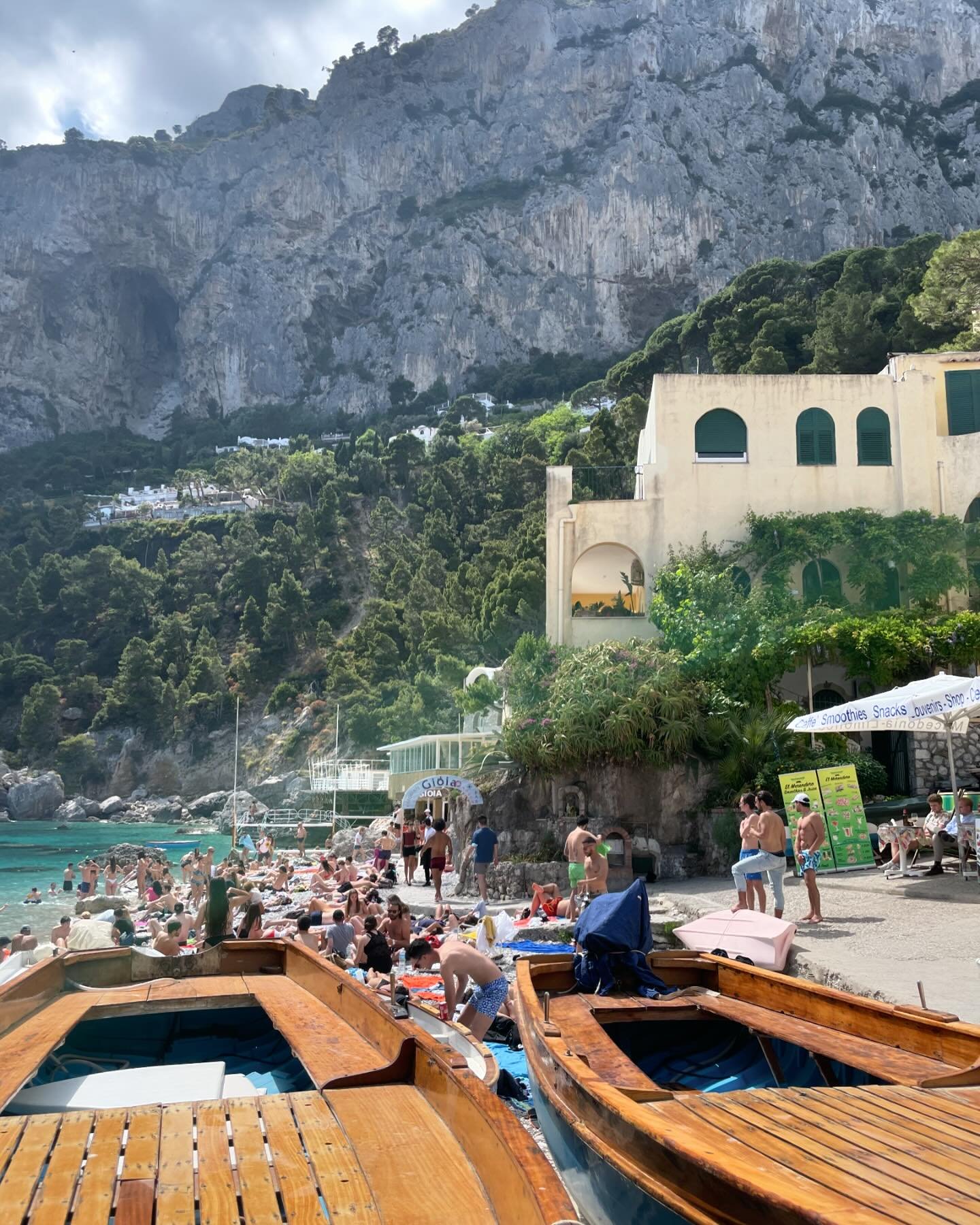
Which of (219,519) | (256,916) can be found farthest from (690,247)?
(256,916)

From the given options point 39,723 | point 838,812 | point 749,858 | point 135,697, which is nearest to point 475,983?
point 749,858

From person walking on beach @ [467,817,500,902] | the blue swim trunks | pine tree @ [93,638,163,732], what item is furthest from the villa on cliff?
pine tree @ [93,638,163,732]

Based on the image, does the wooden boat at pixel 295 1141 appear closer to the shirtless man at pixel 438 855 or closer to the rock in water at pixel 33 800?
the shirtless man at pixel 438 855

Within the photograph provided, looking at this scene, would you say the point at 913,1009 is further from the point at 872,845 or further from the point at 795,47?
the point at 795,47

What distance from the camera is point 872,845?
51.3 ft

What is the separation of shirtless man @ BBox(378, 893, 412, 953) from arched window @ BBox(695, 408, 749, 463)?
48.3ft

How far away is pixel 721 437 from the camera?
941 inches

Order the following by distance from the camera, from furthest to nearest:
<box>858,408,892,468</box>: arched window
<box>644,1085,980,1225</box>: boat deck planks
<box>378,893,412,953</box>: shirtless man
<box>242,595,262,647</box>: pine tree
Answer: <box>242,595,262,647</box>: pine tree, <box>858,408,892,468</box>: arched window, <box>378,893,412,953</box>: shirtless man, <box>644,1085,980,1225</box>: boat deck planks

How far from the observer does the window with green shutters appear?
78.9 feet

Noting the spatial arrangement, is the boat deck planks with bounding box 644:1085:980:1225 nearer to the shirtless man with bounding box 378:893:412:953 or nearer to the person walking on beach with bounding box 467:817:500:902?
the shirtless man with bounding box 378:893:412:953

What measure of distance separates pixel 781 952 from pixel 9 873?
37772 mm

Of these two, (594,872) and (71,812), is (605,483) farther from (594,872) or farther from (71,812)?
(71,812)

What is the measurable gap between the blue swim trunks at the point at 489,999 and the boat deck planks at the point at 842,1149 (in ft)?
12.6

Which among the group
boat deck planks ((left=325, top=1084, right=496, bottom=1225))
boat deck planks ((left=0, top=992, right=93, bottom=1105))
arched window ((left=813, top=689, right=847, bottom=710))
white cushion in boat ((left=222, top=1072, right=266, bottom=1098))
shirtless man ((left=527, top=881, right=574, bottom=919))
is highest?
arched window ((left=813, top=689, right=847, bottom=710))
